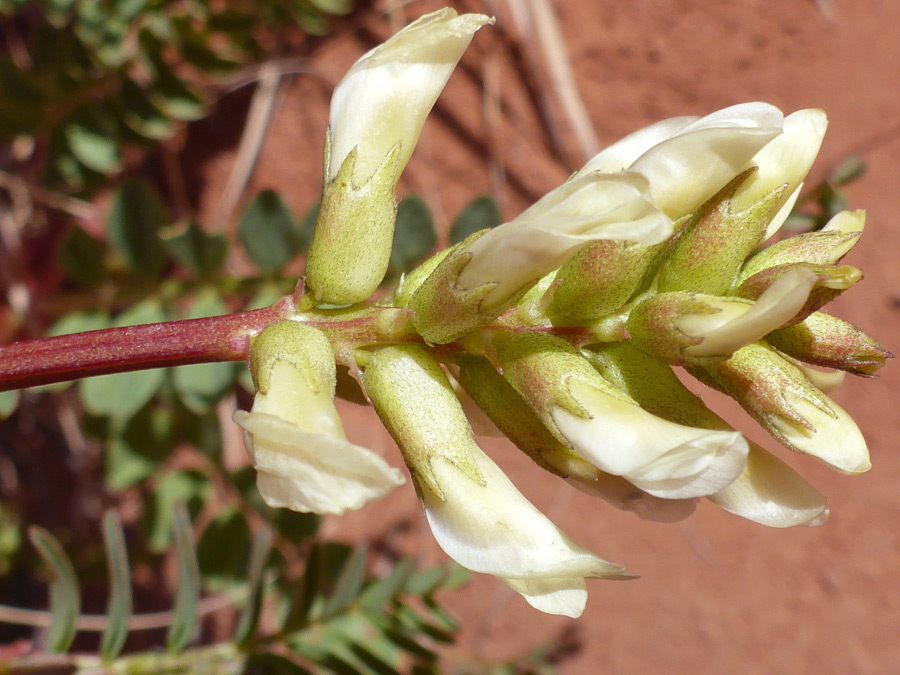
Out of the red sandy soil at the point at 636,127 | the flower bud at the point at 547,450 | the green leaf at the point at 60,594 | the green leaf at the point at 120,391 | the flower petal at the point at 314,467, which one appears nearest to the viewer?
the flower petal at the point at 314,467

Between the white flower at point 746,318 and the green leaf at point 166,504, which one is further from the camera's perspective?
the green leaf at point 166,504

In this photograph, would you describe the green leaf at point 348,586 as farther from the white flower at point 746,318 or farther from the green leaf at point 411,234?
A: the white flower at point 746,318

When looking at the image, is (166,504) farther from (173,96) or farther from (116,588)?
(173,96)

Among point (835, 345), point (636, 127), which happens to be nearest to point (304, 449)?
point (835, 345)

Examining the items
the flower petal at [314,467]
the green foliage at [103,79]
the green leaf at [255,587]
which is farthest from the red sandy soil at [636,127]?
the flower petal at [314,467]

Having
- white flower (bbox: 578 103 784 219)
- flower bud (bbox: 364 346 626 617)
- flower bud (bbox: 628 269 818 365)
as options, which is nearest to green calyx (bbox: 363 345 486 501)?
flower bud (bbox: 364 346 626 617)

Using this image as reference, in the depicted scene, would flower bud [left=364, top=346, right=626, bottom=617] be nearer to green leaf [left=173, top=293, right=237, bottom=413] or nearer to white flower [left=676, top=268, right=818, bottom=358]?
white flower [left=676, top=268, right=818, bottom=358]

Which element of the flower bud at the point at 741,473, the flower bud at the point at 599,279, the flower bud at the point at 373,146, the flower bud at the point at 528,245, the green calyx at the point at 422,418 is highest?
the flower bud at the point at 373,146
